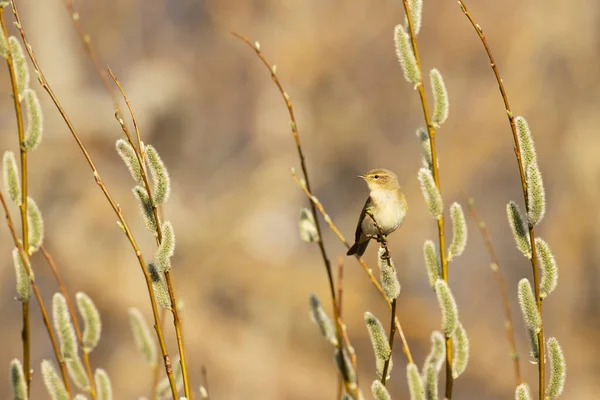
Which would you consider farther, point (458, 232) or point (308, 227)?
point (308, 227)

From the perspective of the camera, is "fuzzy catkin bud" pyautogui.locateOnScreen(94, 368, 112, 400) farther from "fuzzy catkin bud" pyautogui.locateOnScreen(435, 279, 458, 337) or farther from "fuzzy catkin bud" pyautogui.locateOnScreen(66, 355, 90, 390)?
"fuzzy catkin bud" pyautogui.locateOnScreen(435, 279, 458, 337)

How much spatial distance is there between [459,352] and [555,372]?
17 centimetres

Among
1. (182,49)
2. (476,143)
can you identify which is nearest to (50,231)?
(182,49)

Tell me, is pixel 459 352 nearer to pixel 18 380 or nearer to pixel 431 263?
pixel 431 263

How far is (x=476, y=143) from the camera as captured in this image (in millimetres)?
9148

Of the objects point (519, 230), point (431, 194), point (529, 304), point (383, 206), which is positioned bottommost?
A: point (529, 304)

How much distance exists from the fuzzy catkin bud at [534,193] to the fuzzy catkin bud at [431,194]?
0.16 metres

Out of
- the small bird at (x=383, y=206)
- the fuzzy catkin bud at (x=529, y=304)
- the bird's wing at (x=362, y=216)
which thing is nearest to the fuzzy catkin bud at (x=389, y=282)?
the fuzzy catkin bud at (x=529, y=304)

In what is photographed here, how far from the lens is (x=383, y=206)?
239cm

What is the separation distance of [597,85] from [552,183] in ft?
4.35

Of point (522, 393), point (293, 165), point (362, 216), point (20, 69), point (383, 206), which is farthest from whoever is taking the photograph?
point (293, 165)

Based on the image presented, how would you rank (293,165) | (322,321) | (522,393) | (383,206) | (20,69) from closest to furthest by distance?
(522,393) < (20,69) < (322,321) < (383,206) < (293,165)

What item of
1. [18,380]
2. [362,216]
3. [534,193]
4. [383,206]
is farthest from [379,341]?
[362,216]

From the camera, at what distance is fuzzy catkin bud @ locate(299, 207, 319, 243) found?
4.95 ft
